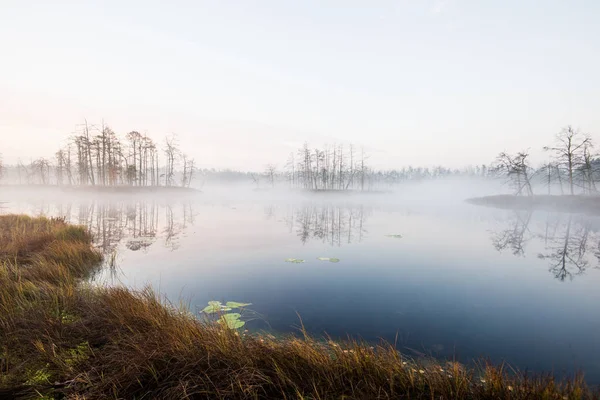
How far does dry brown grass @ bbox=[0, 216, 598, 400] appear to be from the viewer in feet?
10.6

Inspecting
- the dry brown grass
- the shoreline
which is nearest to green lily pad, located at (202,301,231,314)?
the dry brown grass

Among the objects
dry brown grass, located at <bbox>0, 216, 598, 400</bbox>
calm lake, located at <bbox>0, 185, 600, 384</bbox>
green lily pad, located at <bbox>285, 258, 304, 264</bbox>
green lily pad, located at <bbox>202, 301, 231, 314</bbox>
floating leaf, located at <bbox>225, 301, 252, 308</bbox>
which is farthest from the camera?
green lily pad, located at <bbox>285, 258, 304, 264</bbox>

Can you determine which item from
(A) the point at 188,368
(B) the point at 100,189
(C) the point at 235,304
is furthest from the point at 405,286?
(B) the point at 100,189

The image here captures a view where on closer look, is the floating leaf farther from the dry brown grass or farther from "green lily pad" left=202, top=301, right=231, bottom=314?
the dry brown grass

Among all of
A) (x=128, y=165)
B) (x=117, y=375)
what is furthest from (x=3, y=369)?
(x=128, y=165)

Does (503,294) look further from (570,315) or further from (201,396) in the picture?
(201,396)

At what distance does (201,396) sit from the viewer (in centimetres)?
330

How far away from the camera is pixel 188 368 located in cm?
369

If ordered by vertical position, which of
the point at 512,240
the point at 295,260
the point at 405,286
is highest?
the point at 295,260

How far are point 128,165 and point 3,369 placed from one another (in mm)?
82547

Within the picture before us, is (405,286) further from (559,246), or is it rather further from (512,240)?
(512,240)

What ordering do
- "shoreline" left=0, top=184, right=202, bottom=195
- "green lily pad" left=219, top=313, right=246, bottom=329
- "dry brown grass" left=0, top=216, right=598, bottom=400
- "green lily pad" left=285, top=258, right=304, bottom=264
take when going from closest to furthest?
1. "dry brown grass" left=0, top=216, right=598, bottom=400
2. "green lily pad" left=219, top=313, right=246, bottom=329
3. "green lily pad" left=285, top=258, right=304, bottom=264
4. "shoreline" left=0, top=184, right=202, bottom=195

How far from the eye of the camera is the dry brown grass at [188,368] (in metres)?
3.23

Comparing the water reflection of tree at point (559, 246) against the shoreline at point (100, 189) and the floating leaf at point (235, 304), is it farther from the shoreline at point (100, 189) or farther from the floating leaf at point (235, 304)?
the shoreline at point (100, 189)
